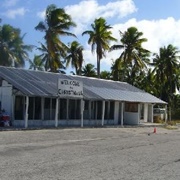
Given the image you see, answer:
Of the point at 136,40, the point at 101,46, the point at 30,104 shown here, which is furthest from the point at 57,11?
→ the point at 30,104

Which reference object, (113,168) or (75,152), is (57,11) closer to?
(75,152)

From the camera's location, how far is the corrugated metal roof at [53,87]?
89.5 feet

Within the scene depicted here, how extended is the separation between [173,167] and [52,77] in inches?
881

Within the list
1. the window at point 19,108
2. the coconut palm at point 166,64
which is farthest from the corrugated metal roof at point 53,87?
the coconut palm at point 166,64

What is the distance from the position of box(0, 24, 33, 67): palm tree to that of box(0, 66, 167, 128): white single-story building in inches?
660

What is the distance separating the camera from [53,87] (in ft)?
98.4

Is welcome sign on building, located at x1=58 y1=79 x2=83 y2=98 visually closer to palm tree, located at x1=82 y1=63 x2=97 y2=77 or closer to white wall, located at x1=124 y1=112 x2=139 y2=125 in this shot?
white wall, located at x1=124 y1=112 x2=139 y2=125

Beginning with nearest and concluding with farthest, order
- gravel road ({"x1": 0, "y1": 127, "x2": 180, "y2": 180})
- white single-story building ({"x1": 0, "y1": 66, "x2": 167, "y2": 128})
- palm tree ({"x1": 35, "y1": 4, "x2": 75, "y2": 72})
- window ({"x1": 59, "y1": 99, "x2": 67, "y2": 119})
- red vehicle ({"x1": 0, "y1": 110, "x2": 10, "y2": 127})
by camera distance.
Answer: gravel road ({"x1": 0, "y1": 127, "x2": 180, "y2": 180}) < red vehicle ({"x1": 0, "y1": 110, "x2": 10, "y2": 127}) < white single-story building ({"x1": 0, "y1": 66, "x2": 167, "y2": 128}) < window ({"x1": 59, "y1": 99, "x2": 67, "y2": 119}) < palm tree ({"x1": 35, "y1": 4, "x2": 75, "y2": 72})

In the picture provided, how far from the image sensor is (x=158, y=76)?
63.4 m

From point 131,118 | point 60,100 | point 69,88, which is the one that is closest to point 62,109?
point 60,100

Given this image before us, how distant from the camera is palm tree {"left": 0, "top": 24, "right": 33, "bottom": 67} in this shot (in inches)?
2007

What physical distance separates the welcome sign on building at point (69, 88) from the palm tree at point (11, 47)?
23166 mm

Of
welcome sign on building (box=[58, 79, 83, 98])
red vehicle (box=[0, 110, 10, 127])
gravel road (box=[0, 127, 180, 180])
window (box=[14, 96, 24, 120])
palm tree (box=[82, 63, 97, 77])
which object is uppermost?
palm tree (box=[82, 63, 97, 77])

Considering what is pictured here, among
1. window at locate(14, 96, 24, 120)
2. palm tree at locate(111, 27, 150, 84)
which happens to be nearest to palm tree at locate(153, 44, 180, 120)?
palm tree at locate(111, 27, 150, 84)
